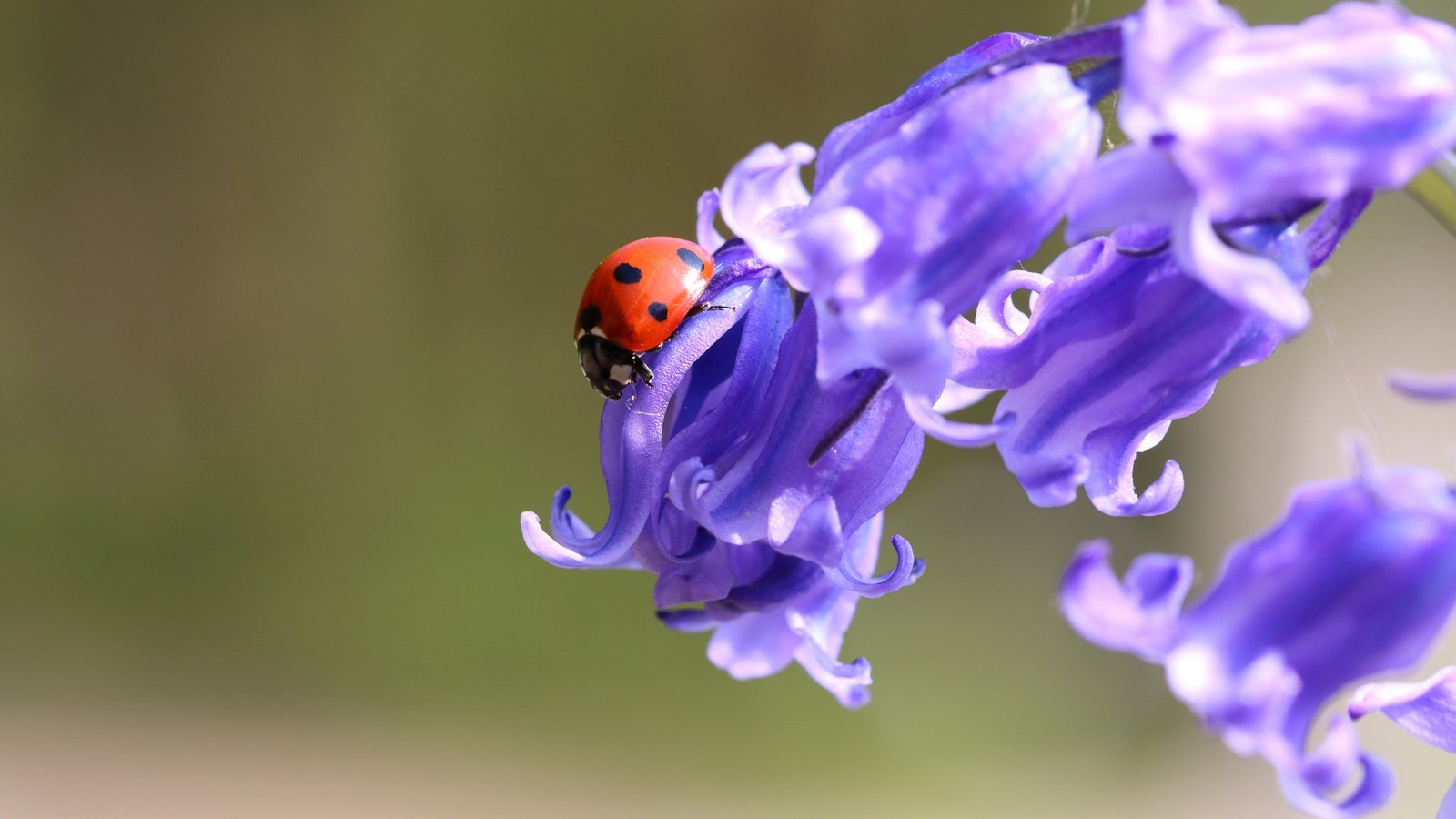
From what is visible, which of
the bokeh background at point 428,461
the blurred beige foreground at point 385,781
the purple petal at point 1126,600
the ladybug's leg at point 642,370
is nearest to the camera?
the purple petal at point 1126,600

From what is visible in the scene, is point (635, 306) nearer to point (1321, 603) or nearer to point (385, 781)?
point (1321, 603)

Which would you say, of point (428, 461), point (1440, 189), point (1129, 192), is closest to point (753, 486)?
point (1129, 192)

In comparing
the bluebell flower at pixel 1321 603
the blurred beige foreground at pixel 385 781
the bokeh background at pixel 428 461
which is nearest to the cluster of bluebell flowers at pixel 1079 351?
the bluebell flower at pixel 1321 603

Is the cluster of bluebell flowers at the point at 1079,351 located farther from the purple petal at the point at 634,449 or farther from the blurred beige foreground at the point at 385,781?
the blurred beige foreground at the point at 385,781

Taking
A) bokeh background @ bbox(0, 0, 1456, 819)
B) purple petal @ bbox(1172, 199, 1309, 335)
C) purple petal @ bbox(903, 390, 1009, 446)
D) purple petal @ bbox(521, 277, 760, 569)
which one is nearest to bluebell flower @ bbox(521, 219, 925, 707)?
purple petal @ bbox(521, 277, 760, 569)

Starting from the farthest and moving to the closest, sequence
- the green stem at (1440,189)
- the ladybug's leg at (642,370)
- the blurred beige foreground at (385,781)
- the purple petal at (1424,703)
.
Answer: the blurred beige foreground at (385,781), the ladybug's leg at (642,370), the purple petal at (1424,703), the green stem at (1440,189)

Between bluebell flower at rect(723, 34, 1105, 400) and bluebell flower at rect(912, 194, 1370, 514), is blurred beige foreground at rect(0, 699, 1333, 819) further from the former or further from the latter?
bluebell flower at rect(723, 34, 1105, 400)
